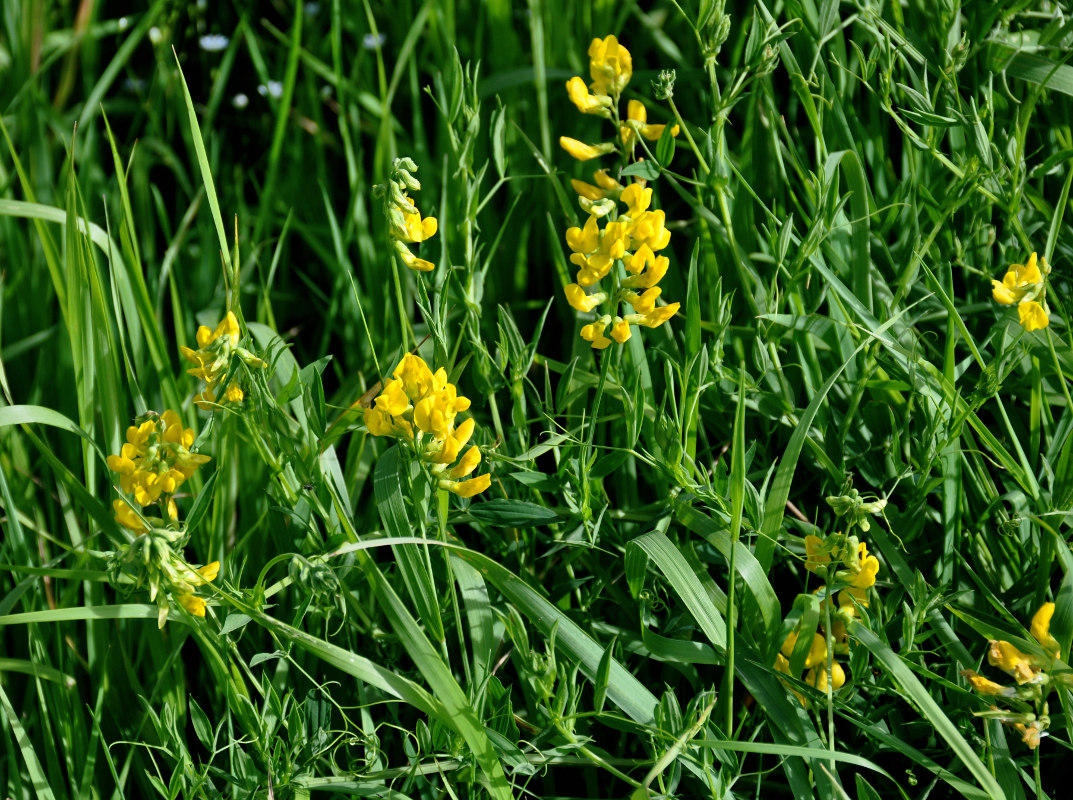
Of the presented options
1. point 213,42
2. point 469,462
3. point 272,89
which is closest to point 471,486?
point 469,462

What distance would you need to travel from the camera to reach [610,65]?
1.35 metres

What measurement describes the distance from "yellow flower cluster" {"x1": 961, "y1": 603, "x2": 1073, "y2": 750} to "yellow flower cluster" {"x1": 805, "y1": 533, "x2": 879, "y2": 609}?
0.16 m

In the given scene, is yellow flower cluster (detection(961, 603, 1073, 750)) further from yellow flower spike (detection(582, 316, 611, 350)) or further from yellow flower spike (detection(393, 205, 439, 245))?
yellow flower spike (detection(393, 205, 439, 245))

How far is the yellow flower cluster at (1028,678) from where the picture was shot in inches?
41.9

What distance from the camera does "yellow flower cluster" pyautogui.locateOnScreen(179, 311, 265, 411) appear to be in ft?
3.42

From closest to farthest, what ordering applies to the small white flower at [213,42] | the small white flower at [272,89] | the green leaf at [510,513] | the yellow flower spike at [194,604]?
1. the yellow flower spike at [194,604]
2. the green leaf at [510,513]
3. the small white flower at [272,89]
4. the small white flower at [213,42]

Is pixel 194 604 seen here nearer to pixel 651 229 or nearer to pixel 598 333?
pixel 598 333

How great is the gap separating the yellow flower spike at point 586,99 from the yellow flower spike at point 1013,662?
89 cm

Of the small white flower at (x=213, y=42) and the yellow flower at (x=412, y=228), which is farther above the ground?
the small white flower at (x=213, y=42)

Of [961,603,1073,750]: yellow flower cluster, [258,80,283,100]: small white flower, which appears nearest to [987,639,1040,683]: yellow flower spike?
[961,603,1073,750]: yellow flower cluster

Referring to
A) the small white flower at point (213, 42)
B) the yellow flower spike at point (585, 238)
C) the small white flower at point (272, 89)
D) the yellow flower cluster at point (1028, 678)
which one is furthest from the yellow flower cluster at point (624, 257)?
the small white flower at point (213, 42)

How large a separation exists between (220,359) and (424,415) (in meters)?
0.24

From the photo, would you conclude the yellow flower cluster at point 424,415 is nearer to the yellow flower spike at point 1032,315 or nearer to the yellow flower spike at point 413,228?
the yellow flower spike at point 413,228

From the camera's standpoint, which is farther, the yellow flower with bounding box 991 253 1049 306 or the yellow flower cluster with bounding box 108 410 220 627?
the yellow flower with bounding box 991 253 1049 306
